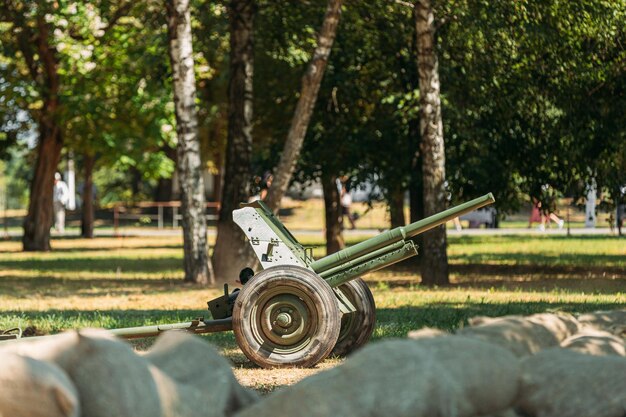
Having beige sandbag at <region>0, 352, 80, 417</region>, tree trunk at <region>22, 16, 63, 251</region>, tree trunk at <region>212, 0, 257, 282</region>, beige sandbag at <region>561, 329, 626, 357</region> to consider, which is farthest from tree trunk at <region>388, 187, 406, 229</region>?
beige sandbag at <region>0, 352, 80, 417</region>

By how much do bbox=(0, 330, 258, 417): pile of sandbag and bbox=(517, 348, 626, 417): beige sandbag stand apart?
1.28m

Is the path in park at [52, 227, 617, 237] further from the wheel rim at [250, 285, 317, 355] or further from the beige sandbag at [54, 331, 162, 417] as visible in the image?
the beige sandbag at [54, 331, 162, 417]

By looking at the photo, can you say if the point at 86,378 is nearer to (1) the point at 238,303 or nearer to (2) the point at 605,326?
(2) the point at 605,326

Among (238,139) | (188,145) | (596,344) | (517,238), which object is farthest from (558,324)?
(517,238)

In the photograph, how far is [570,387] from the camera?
5777 mm

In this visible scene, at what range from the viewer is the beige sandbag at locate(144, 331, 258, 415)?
5.40 metres

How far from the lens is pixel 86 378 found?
491 cm

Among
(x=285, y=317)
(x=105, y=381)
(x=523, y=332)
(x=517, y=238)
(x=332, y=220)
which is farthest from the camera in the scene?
(x=517, y=238)

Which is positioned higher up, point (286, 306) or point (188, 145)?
point (188, 145)

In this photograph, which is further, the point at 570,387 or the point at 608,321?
the point at 608,321

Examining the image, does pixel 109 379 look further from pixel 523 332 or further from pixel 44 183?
pixel 44 183

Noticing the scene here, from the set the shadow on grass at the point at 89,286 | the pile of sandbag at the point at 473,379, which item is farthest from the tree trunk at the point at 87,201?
the pile of sandbag at the point at 473,379

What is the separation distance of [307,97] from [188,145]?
2406 mm

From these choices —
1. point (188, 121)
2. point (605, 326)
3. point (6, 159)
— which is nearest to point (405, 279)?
point (188, 121)
